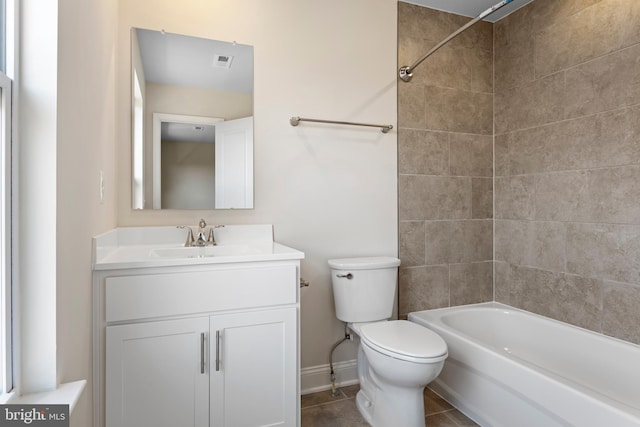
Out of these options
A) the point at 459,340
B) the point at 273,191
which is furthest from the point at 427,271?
the point at 273,191

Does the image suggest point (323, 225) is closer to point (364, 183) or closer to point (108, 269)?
point (364, 183)

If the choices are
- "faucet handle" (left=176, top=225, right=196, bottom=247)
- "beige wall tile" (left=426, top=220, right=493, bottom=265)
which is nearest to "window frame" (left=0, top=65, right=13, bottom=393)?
"faucet handle" (left=176, top=225, right=196, bottom=247)

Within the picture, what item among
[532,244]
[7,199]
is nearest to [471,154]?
[532,244]

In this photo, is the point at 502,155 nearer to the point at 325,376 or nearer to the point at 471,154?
the point at 471,154

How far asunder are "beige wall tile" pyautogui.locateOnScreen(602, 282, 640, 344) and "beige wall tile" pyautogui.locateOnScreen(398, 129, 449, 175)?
114 centimetres

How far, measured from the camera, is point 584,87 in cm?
204

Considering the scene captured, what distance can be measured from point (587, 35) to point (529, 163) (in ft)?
2.54

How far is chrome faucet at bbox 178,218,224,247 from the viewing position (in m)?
1.86

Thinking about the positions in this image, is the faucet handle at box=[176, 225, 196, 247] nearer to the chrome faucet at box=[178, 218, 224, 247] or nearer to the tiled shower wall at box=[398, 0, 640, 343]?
the chrome faucet at box=[178, 218, 224, 247]

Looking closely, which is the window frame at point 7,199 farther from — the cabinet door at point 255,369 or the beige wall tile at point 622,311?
the beige wall tile at point 622,311

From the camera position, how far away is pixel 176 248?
1.77 meters

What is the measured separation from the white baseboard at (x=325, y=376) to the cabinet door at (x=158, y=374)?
31.6 inches

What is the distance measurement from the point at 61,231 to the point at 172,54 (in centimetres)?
128

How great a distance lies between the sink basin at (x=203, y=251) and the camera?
1712 millimetres
